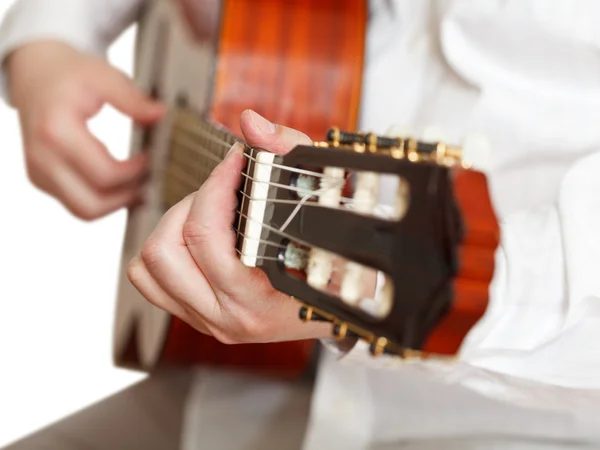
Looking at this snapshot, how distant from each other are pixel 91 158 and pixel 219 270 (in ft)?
1.53

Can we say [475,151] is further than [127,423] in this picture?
No

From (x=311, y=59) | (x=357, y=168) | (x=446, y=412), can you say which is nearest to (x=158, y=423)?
(x=446, y=412)

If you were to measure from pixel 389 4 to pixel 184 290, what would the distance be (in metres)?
0.43

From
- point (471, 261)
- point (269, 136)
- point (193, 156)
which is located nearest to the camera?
point (471, 261)

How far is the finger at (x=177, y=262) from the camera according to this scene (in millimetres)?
400

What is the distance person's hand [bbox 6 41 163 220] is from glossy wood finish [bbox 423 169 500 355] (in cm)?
63

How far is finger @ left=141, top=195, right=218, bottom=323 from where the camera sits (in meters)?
0.40

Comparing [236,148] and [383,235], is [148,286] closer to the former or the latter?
[236,148]

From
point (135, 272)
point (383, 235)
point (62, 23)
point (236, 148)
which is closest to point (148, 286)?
point (135, 272)

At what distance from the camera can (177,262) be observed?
40 centimetres

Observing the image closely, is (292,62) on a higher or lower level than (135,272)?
higher

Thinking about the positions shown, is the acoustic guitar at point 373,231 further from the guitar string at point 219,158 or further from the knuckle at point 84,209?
the knuckle at point 84,209

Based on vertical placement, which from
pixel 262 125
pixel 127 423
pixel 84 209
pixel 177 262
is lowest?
pixel 127 423

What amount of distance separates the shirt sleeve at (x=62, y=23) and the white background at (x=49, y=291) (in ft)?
0.11
